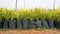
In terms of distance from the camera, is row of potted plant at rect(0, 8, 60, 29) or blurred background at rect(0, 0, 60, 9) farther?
blurred background at rect(0, 0, 60, 9)

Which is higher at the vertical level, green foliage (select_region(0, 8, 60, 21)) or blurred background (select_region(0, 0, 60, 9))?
blurred background (select_region(0, 0, 60, 9))

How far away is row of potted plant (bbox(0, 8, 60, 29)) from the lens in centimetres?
625

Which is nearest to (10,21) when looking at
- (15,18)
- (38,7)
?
(15,18)

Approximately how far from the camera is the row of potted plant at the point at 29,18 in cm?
625

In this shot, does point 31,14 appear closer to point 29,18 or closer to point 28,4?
point 29,18

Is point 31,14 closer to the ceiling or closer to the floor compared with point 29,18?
closer to the ceiling

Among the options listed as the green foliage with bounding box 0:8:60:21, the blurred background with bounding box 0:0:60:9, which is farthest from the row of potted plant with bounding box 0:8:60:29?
the blurred background with bounding box 0:0:60:9

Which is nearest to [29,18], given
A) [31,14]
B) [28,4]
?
[31,14]

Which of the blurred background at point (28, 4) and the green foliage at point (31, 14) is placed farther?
the blurred background at point (28, 4)

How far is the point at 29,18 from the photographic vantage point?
6.36 m

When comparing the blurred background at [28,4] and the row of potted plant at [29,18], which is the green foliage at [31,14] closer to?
the row of potted plant at [29,18]

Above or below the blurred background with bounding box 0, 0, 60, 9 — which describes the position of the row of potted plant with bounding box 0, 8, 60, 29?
below

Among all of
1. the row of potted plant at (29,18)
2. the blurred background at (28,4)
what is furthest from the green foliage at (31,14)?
the blurred background at (28,4)

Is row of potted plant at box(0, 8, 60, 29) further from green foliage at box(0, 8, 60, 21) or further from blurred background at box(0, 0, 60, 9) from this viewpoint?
blurred background at box(0, 0, 60, 9)
